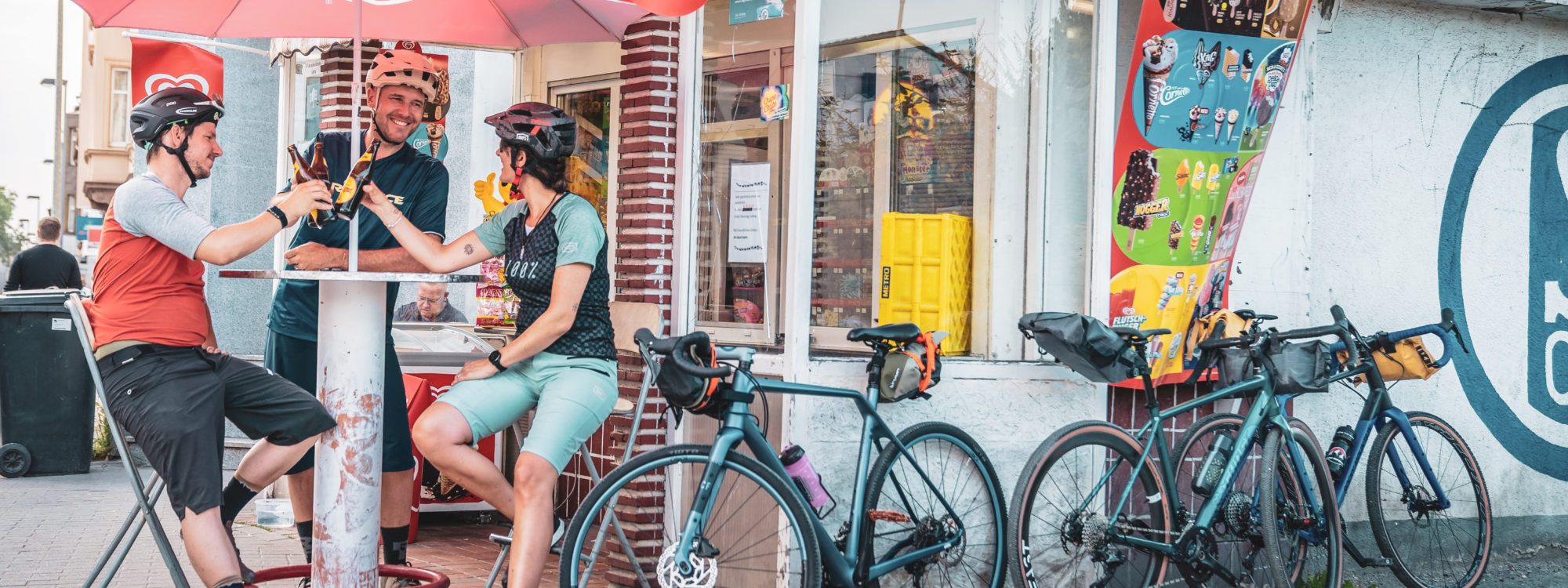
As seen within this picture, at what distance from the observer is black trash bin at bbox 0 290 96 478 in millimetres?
8789

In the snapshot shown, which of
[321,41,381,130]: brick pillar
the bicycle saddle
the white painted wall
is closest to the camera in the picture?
the bicycle saddle

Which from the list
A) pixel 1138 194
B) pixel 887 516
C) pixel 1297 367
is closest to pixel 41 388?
pixel 887 516

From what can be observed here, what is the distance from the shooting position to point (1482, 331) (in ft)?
23.1

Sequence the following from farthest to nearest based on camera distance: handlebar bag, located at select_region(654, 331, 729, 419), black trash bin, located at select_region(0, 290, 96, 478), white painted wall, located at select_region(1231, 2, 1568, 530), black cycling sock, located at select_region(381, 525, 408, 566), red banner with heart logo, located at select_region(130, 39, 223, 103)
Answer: red banner with heart logo, located at select_region(130, 39, 223, 103) < black trash bin, located at select_region(0, 290, 96, 478) < white painted wall, located at select_region(1231, 2, 1568, 530) < black cycling sock, located at select_region(381, 525, 408, 566) < handlebar bag, located at select_region(654, 331, 729, 419)

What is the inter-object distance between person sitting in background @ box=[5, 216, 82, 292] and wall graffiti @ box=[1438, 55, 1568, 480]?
10215 mm

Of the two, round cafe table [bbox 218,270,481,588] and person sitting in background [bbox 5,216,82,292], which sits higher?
person sitting in background [bbox 5,216,82,292]

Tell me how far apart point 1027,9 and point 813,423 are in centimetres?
201

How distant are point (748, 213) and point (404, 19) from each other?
1.61 meters

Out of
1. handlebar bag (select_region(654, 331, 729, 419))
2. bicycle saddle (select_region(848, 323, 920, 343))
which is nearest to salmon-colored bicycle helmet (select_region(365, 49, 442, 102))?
handlebar bag (select_region(654, 331, 729, 419))

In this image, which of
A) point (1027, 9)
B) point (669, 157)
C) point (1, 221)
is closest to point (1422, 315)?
point (1027, 9)

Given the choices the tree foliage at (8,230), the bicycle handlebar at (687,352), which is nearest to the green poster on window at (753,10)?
the bicycle handlebar at (687,352)

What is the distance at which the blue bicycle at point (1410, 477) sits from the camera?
19.2 ft

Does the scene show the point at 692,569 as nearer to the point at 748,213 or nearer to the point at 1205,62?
the point at 748,213

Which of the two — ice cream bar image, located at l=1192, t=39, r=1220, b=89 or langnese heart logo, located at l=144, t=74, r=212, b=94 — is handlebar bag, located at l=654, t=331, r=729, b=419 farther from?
langnese heart logo, located at l=144, t=74, r=212, b=94
